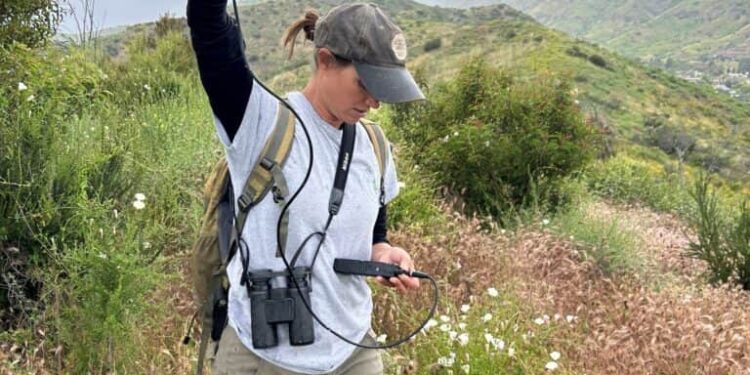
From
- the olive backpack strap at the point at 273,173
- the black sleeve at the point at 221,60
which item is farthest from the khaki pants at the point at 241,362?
the black sleeve at the point at 221,60

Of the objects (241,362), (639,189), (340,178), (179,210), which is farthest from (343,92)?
(639,189)

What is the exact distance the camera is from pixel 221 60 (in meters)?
1.67

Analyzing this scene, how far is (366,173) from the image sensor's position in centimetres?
199

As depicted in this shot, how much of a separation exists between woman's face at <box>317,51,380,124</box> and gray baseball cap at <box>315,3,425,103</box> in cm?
3

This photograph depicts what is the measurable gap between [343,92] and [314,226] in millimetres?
338

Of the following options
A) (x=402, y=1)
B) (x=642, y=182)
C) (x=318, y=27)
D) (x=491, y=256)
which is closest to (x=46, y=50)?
(x=491, y=256)

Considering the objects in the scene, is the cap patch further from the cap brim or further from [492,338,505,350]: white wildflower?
[492,338,505,350]: white wildflower

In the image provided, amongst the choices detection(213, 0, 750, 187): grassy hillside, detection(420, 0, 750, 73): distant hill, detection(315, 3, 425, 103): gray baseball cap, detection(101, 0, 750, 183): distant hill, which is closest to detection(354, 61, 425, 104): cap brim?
detection(315, 3, 425, 103): gray baseball cap

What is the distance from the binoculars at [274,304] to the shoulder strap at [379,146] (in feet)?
1.29

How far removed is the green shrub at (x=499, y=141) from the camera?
690 cm

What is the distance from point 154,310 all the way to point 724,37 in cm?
15469

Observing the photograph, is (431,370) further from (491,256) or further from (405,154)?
(405,154)

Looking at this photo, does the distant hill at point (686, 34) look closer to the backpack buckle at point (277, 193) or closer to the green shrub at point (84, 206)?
the green shrub at point (84, 206)

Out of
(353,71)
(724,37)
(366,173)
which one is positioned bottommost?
(724,37)
